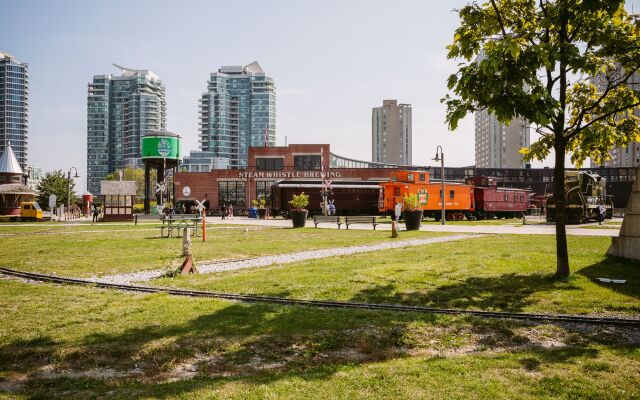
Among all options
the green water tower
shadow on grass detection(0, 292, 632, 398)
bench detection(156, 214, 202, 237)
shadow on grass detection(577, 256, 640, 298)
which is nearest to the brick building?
the green water tower

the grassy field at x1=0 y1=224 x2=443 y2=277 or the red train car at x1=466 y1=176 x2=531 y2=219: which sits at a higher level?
the red train car at x1=466 y1=176 x2=531 y2=219

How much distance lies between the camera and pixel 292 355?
5.60m

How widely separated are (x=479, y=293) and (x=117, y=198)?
47677mm

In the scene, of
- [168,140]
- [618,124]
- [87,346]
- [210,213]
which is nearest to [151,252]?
[87,346]

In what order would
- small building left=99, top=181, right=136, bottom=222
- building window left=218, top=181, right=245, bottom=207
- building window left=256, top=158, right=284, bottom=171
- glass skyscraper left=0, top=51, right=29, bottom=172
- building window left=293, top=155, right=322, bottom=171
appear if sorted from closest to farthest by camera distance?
small building left=99, top=181, right=136, bottom=222
building window left=218, top=181, right=245, bottom=207
building window left=293, top=155, right=322, bottom=171
building window left=256, top=158, right=284, bottom=171
glass skyscraper left=0, top=51, right=29, bottom=172

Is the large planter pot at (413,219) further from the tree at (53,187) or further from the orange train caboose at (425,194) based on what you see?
the tree at (53,187)

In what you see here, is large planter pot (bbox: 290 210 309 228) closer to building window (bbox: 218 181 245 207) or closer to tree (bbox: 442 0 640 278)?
tree (bbox: 442 0 640 278)

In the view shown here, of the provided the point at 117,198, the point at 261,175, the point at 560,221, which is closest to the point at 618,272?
the point at 560,221

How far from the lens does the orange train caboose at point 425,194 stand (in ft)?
132

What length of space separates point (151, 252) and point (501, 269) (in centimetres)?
1145

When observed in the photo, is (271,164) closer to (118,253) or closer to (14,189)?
(14,189)

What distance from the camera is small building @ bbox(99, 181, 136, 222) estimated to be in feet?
162

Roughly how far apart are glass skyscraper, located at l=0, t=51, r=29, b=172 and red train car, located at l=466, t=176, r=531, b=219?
645 ft

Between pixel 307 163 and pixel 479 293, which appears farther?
pixel 307 163
